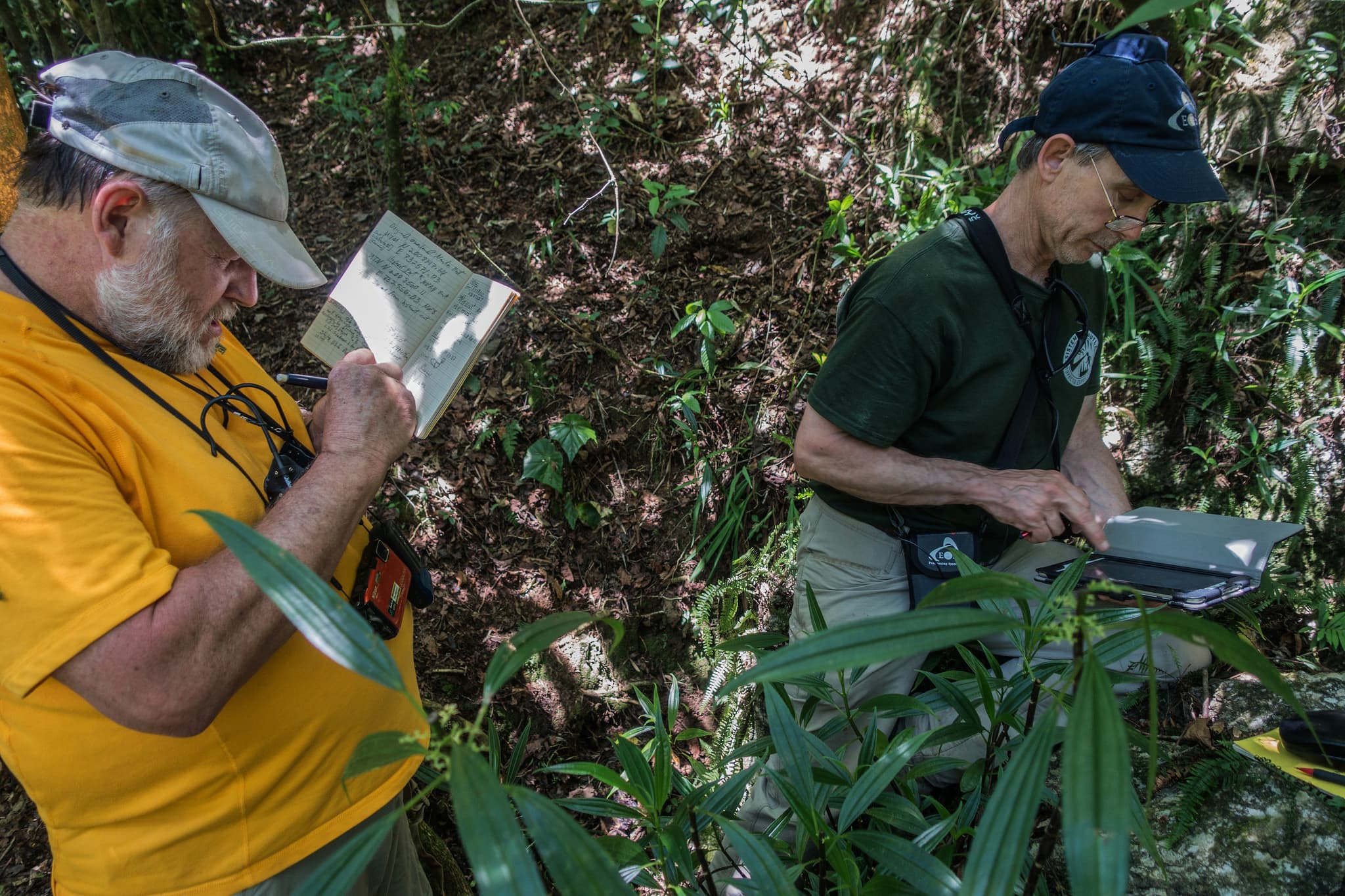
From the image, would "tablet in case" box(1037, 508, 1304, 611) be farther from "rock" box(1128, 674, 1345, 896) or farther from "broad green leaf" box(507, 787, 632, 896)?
"broad green leaf" box(507, 787, 632, 896)

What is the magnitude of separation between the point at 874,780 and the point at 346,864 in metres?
0.83

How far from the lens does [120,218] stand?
1.39 meters

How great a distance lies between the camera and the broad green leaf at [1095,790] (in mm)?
642

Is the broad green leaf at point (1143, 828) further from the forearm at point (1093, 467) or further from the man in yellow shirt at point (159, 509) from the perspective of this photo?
the forearm at point (1093, 467)

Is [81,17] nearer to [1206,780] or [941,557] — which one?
[941,557]

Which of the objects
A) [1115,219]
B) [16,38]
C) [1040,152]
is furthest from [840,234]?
[16,38]

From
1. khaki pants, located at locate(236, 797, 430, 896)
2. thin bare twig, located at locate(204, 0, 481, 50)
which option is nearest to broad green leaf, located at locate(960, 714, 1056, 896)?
khaki pants, located at locate(236, 797, 430, 896)

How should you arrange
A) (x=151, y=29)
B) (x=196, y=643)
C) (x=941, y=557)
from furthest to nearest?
(x=151, y=29), (x=941, y=557), (x=196, y=643)

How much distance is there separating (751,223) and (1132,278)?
5.90 ft

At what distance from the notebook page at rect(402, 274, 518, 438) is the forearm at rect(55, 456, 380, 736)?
61 cm

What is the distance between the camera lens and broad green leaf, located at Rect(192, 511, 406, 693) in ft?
2.48

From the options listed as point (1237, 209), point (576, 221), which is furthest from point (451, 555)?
point (1237, 209)

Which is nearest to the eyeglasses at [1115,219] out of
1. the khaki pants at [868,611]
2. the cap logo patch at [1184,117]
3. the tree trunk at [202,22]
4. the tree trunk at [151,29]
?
the cap logo patch at [1184,117]

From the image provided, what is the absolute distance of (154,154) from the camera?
139 centimetres
